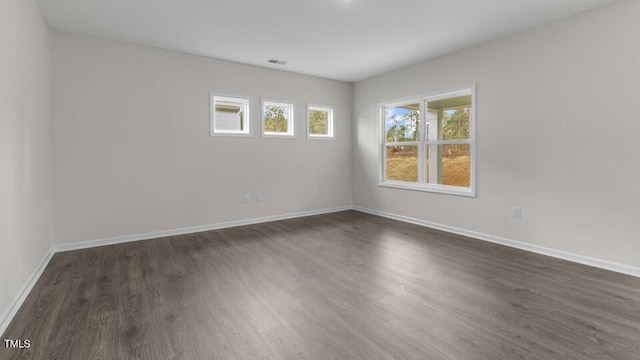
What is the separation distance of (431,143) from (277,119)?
2.73 meters

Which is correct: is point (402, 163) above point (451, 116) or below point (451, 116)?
below

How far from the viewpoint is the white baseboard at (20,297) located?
2015mm

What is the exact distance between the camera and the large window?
175 inches

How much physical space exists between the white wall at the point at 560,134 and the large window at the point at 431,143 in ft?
0.72

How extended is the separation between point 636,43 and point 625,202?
1.54 metres

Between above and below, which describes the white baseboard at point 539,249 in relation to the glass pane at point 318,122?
below

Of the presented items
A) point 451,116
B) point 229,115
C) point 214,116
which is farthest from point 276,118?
point 451,116

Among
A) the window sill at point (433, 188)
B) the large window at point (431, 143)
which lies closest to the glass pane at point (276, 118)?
the large window at point (431, 143)

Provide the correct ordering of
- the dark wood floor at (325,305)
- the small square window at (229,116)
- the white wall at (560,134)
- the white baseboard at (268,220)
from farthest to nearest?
the small square window at (229,116) → the white wall at (560,134) → the white baseboard at (268,220) → the dark wood floor at (325,305)

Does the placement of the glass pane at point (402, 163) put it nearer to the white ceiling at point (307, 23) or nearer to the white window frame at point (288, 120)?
the white ceiling at point (307, 23)

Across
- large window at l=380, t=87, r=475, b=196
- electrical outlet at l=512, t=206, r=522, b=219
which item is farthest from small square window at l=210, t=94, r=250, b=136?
electrical outlet at l=512, t=206, r=522, b=219

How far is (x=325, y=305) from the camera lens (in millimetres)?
2342

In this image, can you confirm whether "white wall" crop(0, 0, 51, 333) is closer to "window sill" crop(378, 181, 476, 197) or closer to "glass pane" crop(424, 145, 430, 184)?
"window sill" crop(378, 181, 476, 197)

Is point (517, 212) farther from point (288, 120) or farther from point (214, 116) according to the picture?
point (214, 116)
